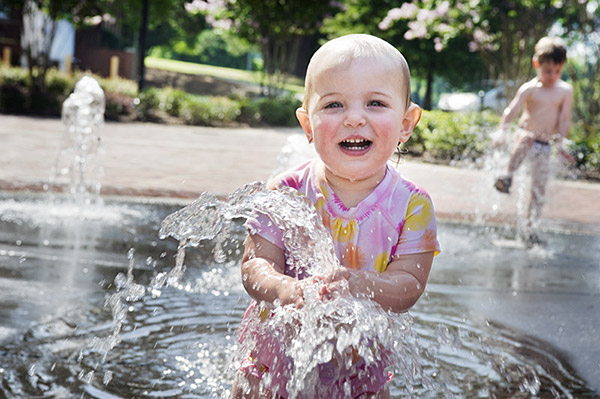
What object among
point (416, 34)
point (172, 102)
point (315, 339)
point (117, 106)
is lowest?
point (117, 106)

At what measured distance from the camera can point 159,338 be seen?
3.71 m

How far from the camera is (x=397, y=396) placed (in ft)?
10.1

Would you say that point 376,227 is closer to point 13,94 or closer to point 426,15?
point 426,15

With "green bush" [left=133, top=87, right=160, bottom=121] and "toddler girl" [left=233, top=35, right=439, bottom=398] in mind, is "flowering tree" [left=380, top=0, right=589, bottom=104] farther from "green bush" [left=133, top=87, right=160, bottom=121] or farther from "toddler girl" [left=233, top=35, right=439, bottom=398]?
"toddler girl" [left=233, top=35, right=439, bottom=398]

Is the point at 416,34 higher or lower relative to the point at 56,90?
higher

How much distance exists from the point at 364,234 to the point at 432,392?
117 centimetres

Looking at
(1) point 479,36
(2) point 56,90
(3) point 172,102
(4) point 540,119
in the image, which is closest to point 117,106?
(2) point 56,90

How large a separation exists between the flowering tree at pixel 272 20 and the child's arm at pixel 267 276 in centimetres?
2391

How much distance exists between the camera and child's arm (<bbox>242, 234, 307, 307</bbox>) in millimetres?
2043

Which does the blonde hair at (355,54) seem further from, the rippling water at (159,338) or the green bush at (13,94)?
the green bush at (13,94)

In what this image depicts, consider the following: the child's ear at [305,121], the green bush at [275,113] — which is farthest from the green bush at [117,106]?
the child's ear at [305,121]

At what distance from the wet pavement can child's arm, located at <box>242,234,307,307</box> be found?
1.91 m

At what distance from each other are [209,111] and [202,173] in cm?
1119

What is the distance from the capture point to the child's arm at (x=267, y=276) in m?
2.04
